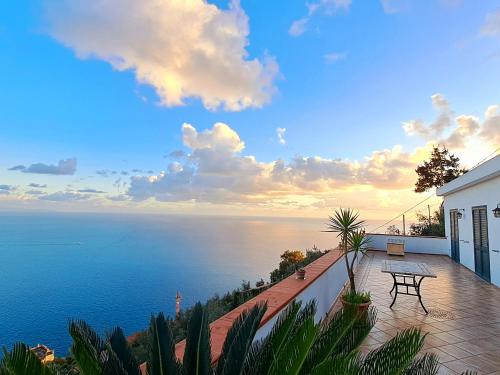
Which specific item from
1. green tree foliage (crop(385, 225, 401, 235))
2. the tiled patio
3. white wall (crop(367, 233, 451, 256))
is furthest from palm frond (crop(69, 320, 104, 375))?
green tree foliage (crop(385, 225, 401, 235))

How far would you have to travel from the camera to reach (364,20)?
7.99m

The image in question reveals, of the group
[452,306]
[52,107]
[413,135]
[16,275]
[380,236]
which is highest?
[52,107]

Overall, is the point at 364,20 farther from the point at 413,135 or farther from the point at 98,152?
the point at 98,152

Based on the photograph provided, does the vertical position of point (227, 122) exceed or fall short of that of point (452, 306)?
it exceeds it

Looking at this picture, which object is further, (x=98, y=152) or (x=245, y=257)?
(x=245, y=257)

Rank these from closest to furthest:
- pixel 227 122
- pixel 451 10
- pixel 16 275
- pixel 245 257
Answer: pixel 451 10, pixel 227 122, pixel 16 275, pixel 245 257

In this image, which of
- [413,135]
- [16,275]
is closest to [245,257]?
[16,275]

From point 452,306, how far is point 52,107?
23.1m

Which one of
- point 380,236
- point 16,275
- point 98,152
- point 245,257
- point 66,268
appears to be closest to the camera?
point 380,236

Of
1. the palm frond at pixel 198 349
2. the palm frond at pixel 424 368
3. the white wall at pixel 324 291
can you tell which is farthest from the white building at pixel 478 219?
the palm frond at pixel 198 349

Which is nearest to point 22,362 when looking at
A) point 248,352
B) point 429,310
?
point 248,352

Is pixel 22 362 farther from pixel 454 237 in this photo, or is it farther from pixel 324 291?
pixel 454 237

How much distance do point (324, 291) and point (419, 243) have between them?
11643 mm

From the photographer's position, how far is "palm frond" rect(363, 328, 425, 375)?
65.2 inches
